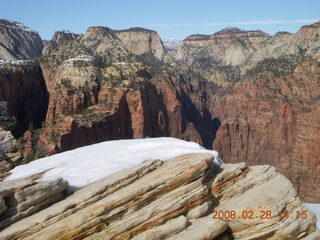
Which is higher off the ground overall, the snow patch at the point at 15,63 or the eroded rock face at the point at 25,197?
the snow patch at the point at 15,63

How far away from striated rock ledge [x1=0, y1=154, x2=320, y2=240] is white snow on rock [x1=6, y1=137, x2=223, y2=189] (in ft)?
2.49

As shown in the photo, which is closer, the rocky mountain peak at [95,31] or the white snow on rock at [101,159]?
the white snow on rock at [101,159]

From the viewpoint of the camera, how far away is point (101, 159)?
55.8 ft

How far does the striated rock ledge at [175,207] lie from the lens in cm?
1294

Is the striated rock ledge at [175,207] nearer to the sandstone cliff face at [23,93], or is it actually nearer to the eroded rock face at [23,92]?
the sandstone cliff face at [23,93]

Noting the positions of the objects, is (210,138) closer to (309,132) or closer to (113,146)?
(309,132)

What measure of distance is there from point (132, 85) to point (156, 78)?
45959mm

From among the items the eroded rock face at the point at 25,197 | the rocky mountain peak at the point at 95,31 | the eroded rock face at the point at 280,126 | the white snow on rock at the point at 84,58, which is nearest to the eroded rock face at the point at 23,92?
the white snow on rock at the point at 84,58

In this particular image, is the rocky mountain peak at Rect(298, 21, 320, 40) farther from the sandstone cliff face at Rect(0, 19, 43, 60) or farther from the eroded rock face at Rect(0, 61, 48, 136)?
the sandstone cliff face at Rect(0, 19, 43, 60)

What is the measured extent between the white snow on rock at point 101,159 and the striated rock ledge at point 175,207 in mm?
760

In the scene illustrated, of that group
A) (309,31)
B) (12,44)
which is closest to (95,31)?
(12,44)

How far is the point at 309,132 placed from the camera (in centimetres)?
9056
